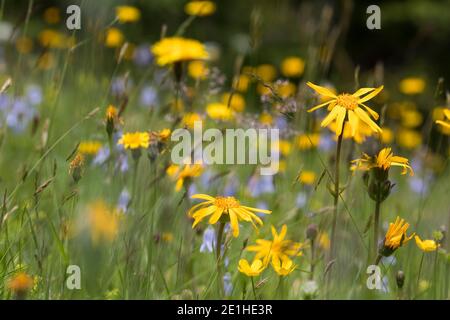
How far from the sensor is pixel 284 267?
1.37m

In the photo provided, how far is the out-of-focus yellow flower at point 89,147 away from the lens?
Result: 1887mm

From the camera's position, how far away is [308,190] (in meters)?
2.22

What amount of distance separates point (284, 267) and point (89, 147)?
0.77 meters

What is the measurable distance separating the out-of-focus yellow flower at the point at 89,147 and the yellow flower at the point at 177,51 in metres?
0.29

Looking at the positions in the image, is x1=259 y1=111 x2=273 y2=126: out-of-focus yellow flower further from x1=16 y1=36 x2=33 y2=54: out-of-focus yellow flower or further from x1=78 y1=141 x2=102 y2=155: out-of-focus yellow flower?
x1=16 y1=36 x2=33 y2=54: out-of-focus yellow flower

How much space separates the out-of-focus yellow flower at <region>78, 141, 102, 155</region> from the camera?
1887 millimetres

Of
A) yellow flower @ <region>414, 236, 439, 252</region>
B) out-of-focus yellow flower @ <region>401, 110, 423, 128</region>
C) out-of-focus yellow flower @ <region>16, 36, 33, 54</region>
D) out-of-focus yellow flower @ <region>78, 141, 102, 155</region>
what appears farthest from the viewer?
out-of-focus yellow flower @ <region>401, 110, 423, 128</region>

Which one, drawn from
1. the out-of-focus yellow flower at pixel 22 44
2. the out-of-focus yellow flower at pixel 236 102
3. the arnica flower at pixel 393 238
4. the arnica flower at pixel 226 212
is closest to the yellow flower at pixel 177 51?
the out-of-focus yellow flower at pixel 236 102

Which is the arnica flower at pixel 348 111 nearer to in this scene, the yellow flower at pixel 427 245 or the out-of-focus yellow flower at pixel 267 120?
the yellow flower at pixel 427 245

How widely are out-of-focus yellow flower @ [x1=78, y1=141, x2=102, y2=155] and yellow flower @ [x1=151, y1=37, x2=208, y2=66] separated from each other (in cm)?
29

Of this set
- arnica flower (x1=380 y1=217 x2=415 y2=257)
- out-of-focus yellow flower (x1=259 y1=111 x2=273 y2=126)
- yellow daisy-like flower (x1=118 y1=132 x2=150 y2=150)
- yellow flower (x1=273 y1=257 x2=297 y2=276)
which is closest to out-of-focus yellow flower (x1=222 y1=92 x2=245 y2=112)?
out-of-focus yellow flower (x1=259 y1=111 x2=273 y2=126)
